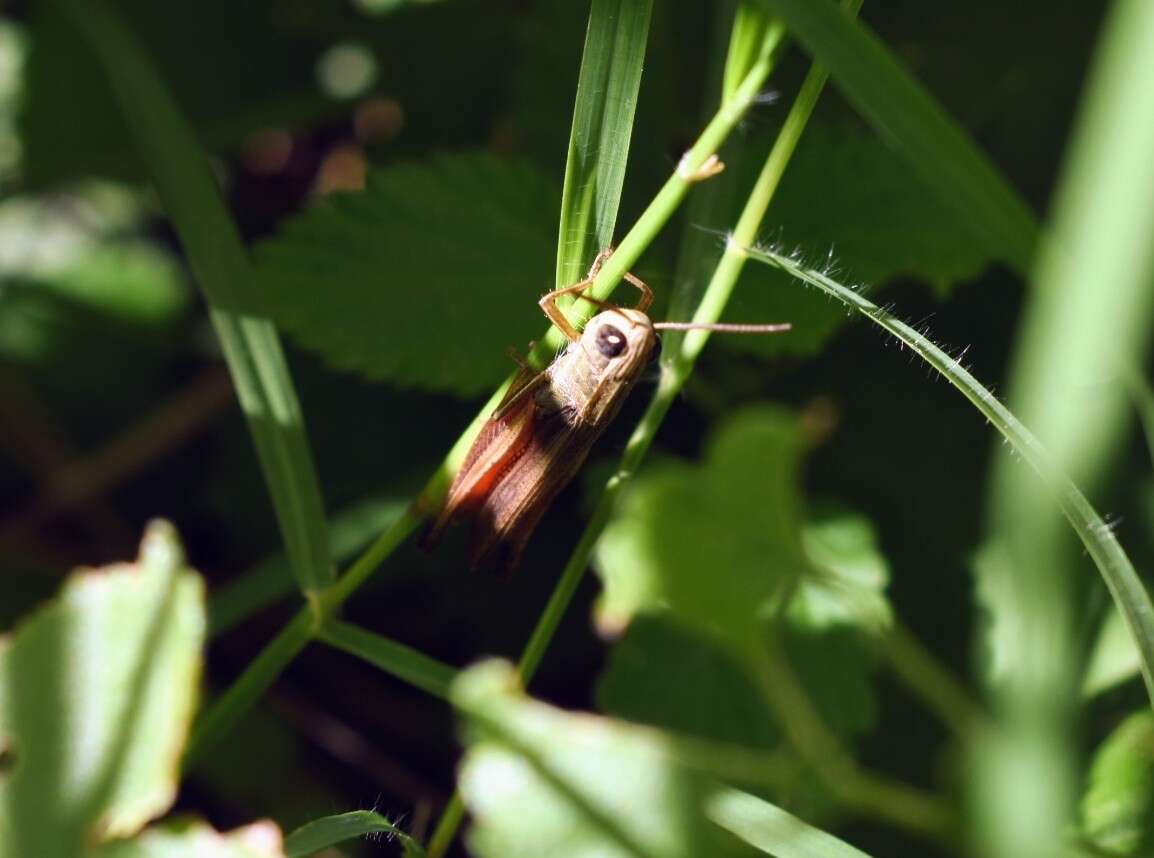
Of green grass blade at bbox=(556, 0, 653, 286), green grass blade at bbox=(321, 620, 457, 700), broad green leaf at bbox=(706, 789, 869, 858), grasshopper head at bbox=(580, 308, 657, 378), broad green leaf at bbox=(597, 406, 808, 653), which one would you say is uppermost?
grasshopper head at bbox=(580, 308, 657, 378)

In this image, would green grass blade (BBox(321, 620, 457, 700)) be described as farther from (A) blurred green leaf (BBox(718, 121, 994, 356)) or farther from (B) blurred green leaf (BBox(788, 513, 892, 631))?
(A) blurred green leaf (BBox(718, 121, 994, 356))

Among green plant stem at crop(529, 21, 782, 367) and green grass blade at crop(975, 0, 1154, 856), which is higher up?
green plant stem at crop(529, 21, 782, 367)

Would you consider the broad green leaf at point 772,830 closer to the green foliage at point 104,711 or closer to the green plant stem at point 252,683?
the green foliage at point 104,711

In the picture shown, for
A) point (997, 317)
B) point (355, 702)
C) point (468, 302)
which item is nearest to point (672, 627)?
point (468, 302)

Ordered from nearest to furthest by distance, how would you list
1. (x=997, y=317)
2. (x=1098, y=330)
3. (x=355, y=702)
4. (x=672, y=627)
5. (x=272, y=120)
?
(x=1098, y=330)
(x=672, y=627)
(x=997, y=317)
(x=355, y=702)
(x=272, y=120)

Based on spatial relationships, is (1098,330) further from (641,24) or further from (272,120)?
(272,120)

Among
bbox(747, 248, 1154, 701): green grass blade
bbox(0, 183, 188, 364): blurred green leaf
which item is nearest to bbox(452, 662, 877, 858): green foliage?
bbox(747, 248, 1154, 701): green grass blade
